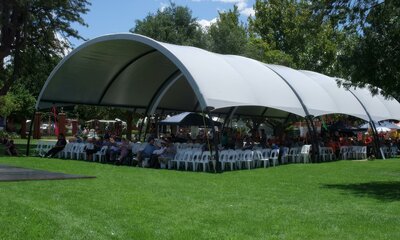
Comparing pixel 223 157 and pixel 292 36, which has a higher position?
pixel 292 36

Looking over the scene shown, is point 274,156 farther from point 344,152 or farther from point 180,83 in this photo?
point 180,83

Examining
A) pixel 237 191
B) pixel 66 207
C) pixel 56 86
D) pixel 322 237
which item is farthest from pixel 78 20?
pixel 322 237

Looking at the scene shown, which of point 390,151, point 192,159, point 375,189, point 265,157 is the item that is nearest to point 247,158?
point 265,157

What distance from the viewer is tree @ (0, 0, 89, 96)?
28.3 metres

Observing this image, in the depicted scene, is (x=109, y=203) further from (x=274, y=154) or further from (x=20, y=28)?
(x=20, y=28)

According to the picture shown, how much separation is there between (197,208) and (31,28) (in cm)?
2280

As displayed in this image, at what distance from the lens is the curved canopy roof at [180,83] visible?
20.7 meters

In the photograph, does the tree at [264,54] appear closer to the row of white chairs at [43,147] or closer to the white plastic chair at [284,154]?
the white plastic chair at [284,154]

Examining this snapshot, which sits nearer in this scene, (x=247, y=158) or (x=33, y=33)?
(x=247, y=158)

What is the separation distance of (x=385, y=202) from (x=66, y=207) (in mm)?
6538

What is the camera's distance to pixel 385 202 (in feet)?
38.0

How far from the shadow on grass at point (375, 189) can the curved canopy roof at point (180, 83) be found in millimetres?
6098

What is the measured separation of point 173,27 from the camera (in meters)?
47.0

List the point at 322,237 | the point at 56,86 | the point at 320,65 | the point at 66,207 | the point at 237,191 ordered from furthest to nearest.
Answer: the point at 320,65 < the point at 56,86 < the point at 237,191 < the point at 66,207 < the point at 322,237
